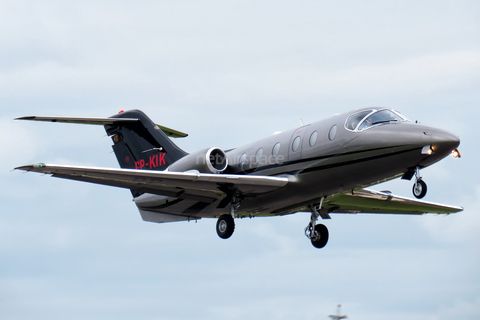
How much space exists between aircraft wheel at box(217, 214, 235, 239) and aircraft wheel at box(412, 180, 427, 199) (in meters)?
6.15

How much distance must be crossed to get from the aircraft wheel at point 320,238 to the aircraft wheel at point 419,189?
16.5ft

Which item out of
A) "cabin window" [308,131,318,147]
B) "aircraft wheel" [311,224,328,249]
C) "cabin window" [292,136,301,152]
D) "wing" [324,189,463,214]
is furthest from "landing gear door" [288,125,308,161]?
"aircraft wheel" [311,224,328,249]

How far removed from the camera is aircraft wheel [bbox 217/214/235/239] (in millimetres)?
22109

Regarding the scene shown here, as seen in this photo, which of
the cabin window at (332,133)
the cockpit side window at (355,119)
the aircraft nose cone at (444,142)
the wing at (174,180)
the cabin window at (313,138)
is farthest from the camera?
the cabin window at (313,138)

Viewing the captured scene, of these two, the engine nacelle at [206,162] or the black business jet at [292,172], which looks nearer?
the black business jet at [292,172]

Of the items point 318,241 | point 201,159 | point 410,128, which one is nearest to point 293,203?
point 318,241

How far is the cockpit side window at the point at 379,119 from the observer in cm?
1986

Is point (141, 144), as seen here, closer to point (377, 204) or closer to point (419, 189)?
point (377, 204)

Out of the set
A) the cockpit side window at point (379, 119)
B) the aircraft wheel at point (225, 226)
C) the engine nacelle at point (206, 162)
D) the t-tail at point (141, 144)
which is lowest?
the aircraft wheel at point (225, 226)

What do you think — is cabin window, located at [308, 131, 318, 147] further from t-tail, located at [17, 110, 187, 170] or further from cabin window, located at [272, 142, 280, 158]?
t-tail, located at [17, 110, 187, 170]

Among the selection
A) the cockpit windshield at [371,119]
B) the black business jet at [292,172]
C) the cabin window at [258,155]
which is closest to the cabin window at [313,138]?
the black business jet at [292,172]

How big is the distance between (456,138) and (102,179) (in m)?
10.6

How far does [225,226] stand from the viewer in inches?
874

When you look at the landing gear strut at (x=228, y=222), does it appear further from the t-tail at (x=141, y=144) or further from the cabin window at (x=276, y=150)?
the t-tail at (x=141, y=144)
